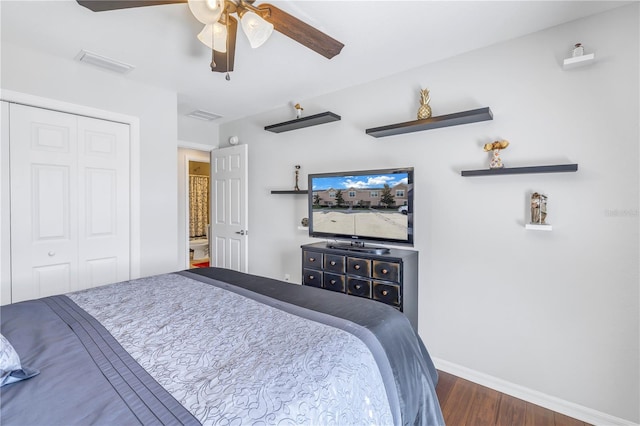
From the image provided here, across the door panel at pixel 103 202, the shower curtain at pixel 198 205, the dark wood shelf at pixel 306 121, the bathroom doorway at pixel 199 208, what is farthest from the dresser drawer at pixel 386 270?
the shower curtain at pixel 198 205

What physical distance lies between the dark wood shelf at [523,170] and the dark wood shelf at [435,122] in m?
0.39

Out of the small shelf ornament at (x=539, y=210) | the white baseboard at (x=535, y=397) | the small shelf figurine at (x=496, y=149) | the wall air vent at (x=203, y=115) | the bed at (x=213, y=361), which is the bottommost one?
the white baseboard at (x=535, y=397)

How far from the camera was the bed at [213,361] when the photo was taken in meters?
0.81

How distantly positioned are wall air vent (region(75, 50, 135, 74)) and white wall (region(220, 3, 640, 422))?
2.20 metres

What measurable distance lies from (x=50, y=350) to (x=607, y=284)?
9.37ft

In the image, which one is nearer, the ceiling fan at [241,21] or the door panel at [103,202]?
the ceiling fan at [241,21]

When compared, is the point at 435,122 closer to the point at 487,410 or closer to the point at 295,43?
the point at 295,43

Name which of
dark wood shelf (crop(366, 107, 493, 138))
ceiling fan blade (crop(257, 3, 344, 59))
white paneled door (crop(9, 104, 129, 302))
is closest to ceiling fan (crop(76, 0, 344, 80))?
ceiling fan blade (crop(257, 3, 344, 59))

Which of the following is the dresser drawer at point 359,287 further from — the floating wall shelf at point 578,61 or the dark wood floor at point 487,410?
the floating wall shelf at point 578,61

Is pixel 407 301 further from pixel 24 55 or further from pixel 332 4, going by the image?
pixel 24 55

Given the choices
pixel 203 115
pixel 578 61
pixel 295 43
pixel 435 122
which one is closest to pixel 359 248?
pixel 435 122

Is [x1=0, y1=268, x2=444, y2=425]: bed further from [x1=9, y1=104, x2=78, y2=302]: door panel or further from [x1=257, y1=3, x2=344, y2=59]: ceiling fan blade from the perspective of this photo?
[x1=257, y1=3, x2=344, y2=59]: ceiling fan blade

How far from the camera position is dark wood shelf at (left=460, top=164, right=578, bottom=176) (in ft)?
6.23

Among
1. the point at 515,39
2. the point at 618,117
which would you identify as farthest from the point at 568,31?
the point at 618,117
